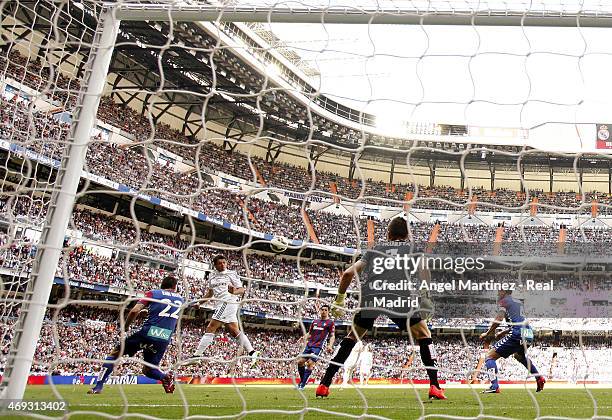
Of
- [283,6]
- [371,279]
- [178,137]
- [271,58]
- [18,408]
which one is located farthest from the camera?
[178,137]

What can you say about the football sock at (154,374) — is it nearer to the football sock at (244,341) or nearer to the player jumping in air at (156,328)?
the player jumping in air at (156,328)

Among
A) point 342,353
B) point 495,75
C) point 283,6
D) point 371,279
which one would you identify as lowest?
point 342,353

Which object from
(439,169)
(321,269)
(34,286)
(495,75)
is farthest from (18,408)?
(439,169)

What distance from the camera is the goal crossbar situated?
3451mm

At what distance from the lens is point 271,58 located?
72.7ft

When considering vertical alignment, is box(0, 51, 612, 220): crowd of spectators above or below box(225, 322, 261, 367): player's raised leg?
above

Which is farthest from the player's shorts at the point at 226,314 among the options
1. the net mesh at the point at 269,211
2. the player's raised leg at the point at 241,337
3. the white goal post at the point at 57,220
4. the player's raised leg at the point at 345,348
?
the net mesh at the point at 269,211

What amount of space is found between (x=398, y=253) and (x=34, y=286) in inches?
117

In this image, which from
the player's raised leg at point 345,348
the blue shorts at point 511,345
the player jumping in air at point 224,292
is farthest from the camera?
the blue shorts at point 511,345

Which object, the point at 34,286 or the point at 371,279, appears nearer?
the point at 34,286

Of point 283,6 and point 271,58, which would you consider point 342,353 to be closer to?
point 283,6

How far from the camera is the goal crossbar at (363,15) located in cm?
345

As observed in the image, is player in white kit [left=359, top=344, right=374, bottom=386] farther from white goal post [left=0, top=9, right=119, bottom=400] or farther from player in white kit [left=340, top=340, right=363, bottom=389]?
white goal post [left=0, top=9, right=119, bottom=400]

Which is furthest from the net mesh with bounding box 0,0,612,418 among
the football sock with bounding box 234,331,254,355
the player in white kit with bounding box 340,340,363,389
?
the football sock with bounding box 234,331,254,355
